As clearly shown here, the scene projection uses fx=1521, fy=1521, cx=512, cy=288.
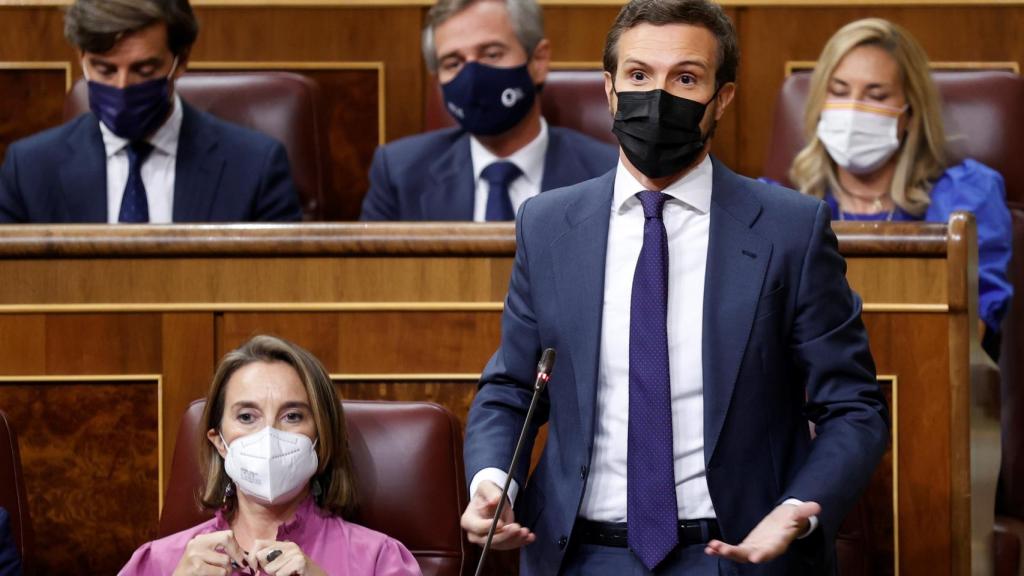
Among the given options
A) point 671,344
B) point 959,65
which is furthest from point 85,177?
point 959,65

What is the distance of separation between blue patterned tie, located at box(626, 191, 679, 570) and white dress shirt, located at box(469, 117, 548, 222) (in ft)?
3.21

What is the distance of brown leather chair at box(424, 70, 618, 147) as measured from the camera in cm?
242

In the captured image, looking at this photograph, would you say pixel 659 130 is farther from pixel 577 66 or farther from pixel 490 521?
pixel 577 66

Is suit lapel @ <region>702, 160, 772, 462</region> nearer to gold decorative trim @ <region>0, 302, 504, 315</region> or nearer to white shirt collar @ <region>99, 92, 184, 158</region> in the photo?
gold decorative trim @ <region>0, 302, 504, 315</region>

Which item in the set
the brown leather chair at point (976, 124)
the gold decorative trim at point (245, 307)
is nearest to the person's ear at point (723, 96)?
the gold decorative trim at point (245, 307)

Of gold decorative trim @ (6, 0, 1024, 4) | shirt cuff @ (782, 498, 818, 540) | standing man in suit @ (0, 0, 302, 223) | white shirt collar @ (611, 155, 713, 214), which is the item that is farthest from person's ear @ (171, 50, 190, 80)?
shirt cuff @ (782, 498, 818, 540)

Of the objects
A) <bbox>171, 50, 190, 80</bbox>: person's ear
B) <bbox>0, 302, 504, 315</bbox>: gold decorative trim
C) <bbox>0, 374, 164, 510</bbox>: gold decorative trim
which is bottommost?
<bbox>0, 374, 164, 510</bbox>: gold decorative trim

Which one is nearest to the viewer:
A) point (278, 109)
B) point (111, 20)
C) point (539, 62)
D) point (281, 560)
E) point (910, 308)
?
point (281, 560)

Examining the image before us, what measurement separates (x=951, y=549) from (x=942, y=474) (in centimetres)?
8

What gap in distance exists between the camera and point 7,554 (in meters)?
1.44

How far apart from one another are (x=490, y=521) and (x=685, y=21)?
1.41ft

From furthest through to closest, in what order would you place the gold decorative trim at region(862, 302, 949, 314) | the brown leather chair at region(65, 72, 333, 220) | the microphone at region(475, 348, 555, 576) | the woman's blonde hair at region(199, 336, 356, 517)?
the brown leather chair at region(65, 72, 333, 220)
the gold decorative trim at region(862, 302, 949, 314)
the woman's blonde hair at region(199, 336, 356, 517)
the microphone at region(475, 348, 555, 576)

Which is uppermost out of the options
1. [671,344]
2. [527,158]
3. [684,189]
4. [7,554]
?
[527,158]

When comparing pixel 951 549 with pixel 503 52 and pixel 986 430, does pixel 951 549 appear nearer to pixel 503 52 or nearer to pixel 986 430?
pixel 986 430
